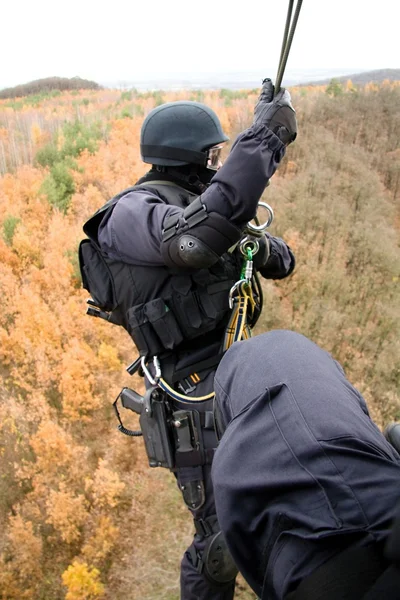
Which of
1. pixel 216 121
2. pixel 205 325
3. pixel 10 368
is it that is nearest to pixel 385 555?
pixel 205 325

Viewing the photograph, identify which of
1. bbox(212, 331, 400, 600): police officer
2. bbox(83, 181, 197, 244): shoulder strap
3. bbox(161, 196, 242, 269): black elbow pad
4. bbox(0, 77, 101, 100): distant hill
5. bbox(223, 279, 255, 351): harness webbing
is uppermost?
bbox(0, 77, 101, 100): distant hill

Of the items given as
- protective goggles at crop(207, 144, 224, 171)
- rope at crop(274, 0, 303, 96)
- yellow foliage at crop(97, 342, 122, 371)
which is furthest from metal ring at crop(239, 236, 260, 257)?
yellow foliage at crop(97, 342, 122, 371)

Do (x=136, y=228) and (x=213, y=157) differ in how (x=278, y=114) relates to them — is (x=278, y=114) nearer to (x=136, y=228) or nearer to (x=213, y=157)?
(x=213, y=157)

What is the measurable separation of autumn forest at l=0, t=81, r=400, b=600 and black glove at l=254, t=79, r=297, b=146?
164 inches

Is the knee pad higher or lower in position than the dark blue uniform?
lower

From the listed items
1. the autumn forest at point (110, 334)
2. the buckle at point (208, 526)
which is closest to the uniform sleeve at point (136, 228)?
the buckle at point (208, 526)

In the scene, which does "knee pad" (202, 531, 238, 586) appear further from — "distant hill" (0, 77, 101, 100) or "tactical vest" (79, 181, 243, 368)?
"distant hill" (0, 77, 101, 100)

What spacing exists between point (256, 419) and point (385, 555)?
0.39 metres

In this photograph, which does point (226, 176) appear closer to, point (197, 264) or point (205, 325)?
point (197, 264)

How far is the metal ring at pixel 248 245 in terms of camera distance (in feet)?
8.07

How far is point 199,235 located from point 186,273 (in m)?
0.41

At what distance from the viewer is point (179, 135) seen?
2570 millimetres

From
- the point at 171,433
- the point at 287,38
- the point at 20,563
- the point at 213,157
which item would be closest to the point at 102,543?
the point at 20,563

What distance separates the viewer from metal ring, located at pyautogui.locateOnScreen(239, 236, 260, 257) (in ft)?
8.07
